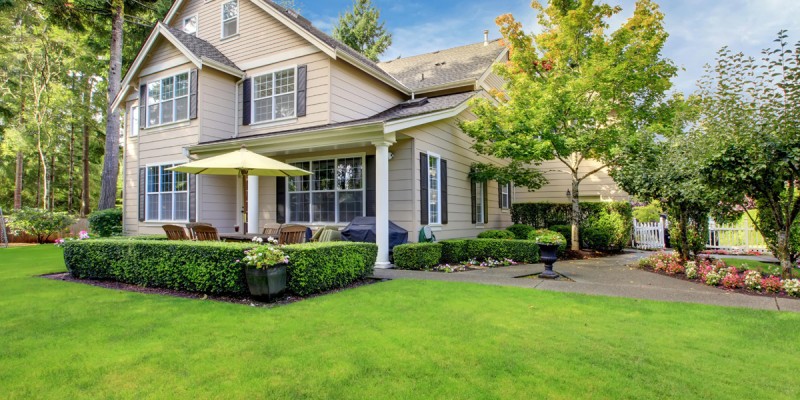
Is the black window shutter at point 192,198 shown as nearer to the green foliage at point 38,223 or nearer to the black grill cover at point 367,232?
the black grill cover at point 367,232

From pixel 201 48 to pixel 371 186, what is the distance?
290 inches

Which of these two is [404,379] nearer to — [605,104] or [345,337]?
[345,337]

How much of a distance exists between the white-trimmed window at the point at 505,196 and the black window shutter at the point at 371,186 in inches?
270

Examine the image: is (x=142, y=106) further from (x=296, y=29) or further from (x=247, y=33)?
(x=296, y=29)

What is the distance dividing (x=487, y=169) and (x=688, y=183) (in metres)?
5.62

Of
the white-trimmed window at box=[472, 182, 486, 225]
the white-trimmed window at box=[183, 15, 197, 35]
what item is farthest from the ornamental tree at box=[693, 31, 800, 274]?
the white-trimmed window at box=[183, 15, 197, 35]

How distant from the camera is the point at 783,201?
7.15m

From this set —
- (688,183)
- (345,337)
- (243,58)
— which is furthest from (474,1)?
(345,337)

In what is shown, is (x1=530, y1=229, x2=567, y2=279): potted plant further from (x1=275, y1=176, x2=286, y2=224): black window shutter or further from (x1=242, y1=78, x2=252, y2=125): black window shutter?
(x1=242, y1=78, x2=252, y2=125): black window shutter

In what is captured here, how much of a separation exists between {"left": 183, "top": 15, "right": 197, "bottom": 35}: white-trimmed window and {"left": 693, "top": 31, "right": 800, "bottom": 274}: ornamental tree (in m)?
15.1

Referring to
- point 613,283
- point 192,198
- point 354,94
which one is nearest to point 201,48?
point 192,198

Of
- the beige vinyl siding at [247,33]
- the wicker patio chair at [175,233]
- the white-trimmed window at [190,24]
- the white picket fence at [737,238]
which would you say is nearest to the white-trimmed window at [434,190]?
the beige vinyl siding at [247,33]

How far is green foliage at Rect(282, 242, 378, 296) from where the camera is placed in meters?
6.13

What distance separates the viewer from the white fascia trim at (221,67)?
11773mm
